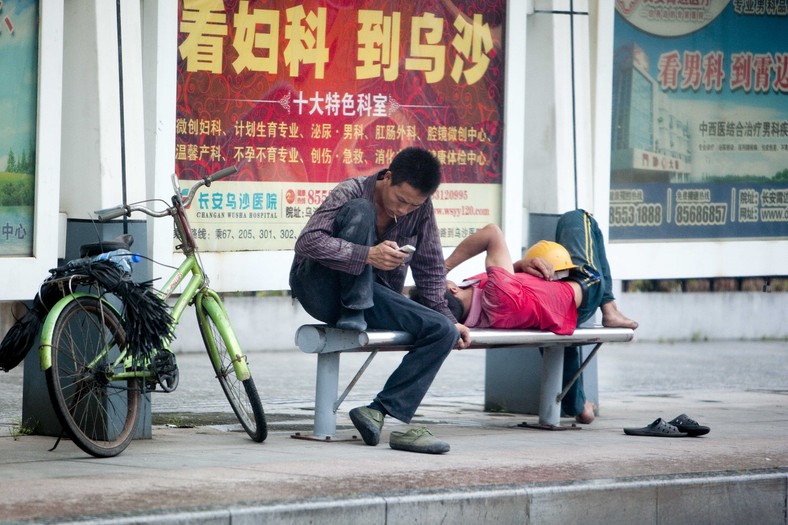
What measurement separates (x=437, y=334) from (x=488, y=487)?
1243mm

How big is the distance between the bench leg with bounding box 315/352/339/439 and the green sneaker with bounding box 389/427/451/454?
0.42 metres

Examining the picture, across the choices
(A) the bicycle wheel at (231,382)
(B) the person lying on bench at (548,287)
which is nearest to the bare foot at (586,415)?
(B) the person lying on bench at (548,287)

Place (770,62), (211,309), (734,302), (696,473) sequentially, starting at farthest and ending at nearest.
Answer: (734,302) → (770,62) → (211,309) → (696,473)

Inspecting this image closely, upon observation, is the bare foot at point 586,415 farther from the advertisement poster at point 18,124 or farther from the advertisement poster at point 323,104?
the advertisement poster at point 18,124

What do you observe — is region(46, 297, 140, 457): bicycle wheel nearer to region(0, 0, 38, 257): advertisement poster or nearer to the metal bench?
region(0, 0, 38, 257): advertisement poster

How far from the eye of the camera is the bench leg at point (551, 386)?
287 inches

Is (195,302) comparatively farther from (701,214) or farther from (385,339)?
(701,214)

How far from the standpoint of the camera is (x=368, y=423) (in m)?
6.20

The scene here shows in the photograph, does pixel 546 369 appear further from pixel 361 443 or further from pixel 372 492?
pixel 372 492

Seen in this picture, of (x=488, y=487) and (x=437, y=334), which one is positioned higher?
(x=437, y=334)

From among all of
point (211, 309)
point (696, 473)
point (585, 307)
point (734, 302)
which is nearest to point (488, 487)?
point (696, 473)

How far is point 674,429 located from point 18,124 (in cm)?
348

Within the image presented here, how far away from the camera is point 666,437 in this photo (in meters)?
6.96

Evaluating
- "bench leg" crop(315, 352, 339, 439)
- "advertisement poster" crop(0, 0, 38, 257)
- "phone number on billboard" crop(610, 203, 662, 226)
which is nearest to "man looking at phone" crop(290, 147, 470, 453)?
"bench leg" crop(315, 352, 339, 439)
